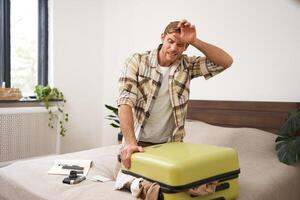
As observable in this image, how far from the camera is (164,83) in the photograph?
4.61 feet

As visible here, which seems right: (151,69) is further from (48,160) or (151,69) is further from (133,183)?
(48,160)

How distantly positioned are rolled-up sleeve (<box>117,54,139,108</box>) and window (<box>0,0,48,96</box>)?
83.5 inches

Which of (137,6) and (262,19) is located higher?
(137,6)

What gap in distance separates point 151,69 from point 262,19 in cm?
142

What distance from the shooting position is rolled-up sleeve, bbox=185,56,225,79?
1.42 m

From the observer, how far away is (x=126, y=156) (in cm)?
121

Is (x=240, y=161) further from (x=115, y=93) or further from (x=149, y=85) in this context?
(x=115, y=93)

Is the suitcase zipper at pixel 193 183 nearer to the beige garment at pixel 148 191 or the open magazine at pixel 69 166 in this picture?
the beige garment at pixel 148 191

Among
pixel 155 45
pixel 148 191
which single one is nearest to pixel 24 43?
pixel 155 45

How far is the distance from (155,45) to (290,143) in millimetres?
1751

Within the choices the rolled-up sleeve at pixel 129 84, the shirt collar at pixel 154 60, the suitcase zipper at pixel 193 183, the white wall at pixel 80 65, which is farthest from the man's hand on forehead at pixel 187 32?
the white wall at pixel 80 65

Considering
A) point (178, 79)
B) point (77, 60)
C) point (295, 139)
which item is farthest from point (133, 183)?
point (77, 60)

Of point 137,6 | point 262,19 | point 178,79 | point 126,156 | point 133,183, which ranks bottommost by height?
point 133,183

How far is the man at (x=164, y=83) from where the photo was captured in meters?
1.34
